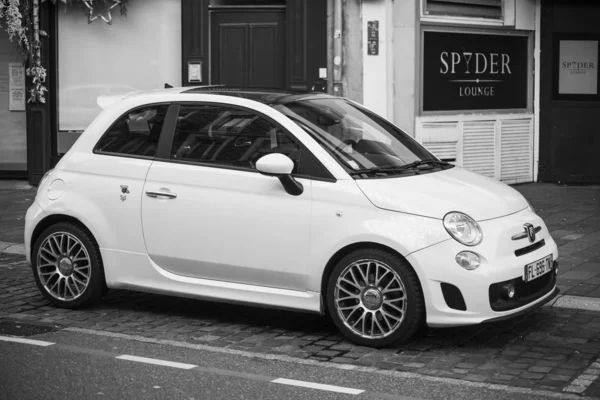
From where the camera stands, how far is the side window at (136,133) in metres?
8.02

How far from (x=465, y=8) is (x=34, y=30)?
19.7ft

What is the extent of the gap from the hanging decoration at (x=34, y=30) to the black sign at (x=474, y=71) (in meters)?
4.34

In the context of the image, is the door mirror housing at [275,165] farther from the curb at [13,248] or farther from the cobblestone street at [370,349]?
the curb at [13,248]

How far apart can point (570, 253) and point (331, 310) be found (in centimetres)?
390

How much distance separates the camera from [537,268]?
23.8 ft

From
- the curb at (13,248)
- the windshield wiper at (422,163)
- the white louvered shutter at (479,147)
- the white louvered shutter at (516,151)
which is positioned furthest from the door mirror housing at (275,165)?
the white louvered shutter at (516,151)

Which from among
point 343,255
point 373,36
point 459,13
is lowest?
point 343,255

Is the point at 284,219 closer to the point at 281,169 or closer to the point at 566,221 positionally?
the point at 281,169

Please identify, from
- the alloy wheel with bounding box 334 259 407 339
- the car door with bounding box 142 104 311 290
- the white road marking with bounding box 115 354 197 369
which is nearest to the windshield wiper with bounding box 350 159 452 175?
the car door with bounding box 142 104 311 290

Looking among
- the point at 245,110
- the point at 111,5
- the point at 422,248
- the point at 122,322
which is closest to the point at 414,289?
the point at 422,248

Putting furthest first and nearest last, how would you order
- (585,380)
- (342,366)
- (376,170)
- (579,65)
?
1. (579,65)
2. (376,170)
3. (342,366)
4. (585,380)

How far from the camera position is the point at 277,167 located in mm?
7180

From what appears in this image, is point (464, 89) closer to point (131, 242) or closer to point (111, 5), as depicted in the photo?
point (111, 5)

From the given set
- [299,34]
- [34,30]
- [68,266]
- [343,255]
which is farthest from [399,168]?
[34,30]
